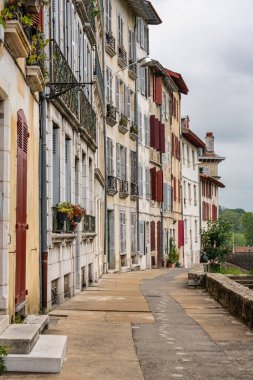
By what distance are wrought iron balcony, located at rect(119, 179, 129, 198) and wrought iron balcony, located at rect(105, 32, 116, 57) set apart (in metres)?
5.27

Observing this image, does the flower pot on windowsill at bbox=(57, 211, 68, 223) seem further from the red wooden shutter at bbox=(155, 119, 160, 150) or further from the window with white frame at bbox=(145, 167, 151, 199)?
the red wooden shutter at bbox=(155, 119, 160, 150)

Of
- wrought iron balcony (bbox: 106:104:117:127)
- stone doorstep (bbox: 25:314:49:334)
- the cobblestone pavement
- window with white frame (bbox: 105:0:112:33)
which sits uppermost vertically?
window with white frame (bbox: 105:0:112:33)

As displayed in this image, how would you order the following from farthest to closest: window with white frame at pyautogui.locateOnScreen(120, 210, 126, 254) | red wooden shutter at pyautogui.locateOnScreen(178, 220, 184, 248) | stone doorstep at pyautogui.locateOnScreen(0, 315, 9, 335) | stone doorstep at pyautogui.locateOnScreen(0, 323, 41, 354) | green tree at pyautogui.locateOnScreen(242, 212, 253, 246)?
1. green tree at pyautogui.locateOnScreen(242, 212, 253, 246)
2. red wooden shutter at pyautogui.locateOnScreen(178, 220, 184, 248)
3. window with white frame at pyautogui.locateOnScreen(120, 210, 126, 254)
4. stone doorstep at pyautogui.locateOnScreen(0, 315, 9, 335)
5. stone doorstep at pyautogui.locateOnScreen(0, 323, 41, 354)

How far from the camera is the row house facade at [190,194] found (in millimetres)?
53125

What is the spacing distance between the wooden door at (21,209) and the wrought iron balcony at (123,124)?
20708 millimetres

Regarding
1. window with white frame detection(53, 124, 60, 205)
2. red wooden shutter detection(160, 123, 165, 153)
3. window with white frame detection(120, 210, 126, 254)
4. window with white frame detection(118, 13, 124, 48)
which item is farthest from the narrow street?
red wooden shutter detection(160, 123, 165, 153)

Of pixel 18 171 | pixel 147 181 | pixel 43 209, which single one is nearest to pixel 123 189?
pixel 147 181

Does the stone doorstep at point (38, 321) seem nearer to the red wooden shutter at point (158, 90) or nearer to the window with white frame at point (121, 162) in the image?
the window with white frame at point (121, 162)

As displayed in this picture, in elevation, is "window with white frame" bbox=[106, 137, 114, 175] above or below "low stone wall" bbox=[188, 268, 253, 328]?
above

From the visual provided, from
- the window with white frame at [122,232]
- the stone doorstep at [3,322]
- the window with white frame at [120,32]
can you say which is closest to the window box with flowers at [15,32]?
the stone doorstep at [3,322]

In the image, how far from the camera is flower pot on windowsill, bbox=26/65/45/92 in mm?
11398

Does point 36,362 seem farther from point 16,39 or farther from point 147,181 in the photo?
point 147,181

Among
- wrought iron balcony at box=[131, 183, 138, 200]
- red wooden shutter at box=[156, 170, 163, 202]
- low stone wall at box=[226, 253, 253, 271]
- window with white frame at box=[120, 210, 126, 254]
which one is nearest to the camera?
window with white frame at box=[120, 210, 126, 254]

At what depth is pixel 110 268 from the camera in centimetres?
3053
